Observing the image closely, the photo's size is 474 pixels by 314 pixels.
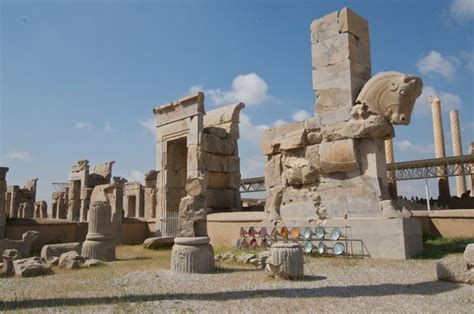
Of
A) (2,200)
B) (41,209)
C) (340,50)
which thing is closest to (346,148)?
(340,50)

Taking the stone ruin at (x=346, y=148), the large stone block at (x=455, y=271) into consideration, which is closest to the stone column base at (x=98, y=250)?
the stone ruin at (x=346, y=148)

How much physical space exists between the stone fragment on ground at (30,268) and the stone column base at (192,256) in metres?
2.40

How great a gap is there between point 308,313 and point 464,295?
6.69ft

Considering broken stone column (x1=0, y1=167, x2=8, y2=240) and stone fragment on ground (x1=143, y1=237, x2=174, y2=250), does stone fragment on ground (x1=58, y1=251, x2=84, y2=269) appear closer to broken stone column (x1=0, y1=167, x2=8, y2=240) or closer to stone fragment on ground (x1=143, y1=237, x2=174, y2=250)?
Result: stone fragment on ground (x1=143, y1=237, x2=174, y2=250)

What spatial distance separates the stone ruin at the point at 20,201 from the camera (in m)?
24.4

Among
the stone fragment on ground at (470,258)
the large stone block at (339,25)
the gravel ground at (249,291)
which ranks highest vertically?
the large stone block at (339,25)

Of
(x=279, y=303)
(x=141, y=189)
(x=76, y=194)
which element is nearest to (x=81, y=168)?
(x=76, y=194)

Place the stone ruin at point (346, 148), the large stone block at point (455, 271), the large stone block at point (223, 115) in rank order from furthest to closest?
the large stone block at point (223, 115) → the stone ruin at point (346, 148) → the large stone block at point (455, 271)

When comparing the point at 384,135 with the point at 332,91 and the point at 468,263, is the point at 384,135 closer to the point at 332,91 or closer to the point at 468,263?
the point at 332,91

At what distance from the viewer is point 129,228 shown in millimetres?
14641

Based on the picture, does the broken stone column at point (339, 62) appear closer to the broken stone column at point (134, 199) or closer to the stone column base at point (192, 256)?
the stone column base at point (192, 256)

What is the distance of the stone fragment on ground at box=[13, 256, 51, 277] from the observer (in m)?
6.92

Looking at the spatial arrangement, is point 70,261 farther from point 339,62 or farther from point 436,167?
point 436,167

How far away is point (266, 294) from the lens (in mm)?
4883
